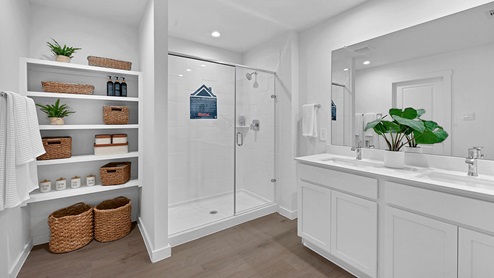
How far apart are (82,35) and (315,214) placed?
3.14 meters

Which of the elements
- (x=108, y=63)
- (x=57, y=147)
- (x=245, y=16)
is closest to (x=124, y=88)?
(x=108, y=63)

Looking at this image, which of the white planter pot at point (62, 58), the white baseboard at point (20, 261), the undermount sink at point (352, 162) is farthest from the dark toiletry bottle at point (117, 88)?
the undermount sink at point (352, 162)

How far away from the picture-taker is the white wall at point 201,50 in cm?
315

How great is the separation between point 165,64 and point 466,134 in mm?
2519

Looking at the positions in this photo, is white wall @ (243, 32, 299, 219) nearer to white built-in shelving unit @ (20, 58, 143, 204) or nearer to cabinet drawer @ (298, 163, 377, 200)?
cabinet drawer @ (298, 163, 377, 200)

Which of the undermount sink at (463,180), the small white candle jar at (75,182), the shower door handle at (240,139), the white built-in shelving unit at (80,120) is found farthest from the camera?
the shower door handle at (240,139)

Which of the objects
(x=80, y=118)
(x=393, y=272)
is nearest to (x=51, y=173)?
(x=80, y=118)

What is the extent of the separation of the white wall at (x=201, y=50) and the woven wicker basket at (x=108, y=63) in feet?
2.50

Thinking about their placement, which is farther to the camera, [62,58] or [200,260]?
[62,58]

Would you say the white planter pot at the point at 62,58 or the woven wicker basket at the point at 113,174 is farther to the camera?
the woven wicker basket at the point at 113,174

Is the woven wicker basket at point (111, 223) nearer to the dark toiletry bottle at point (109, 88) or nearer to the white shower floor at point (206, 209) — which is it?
the white shower floor at point (206, 209)

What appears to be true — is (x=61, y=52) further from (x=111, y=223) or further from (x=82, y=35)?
(x=111, y=223)

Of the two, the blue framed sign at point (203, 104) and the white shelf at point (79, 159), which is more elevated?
the blue framed sign at point (203, 104)

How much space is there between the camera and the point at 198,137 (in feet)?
10.0
